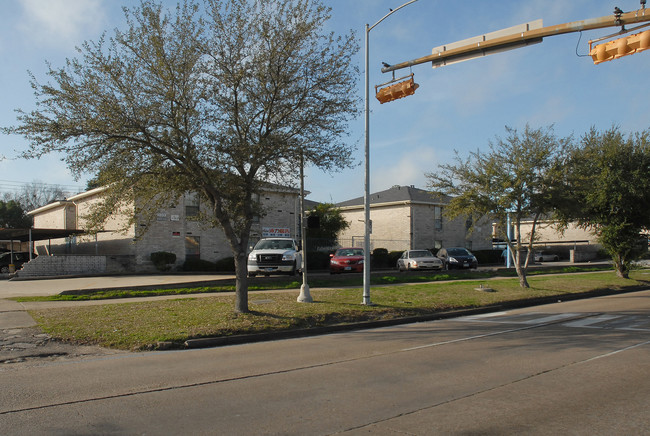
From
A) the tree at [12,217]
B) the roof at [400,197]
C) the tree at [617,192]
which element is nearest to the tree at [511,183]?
the tree at [617,192]

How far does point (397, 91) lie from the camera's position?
439 inches

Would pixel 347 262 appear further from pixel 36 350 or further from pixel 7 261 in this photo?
pixel 7 261

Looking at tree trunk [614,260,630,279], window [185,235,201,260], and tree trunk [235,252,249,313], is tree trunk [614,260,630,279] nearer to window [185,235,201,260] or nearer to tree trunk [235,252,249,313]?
tree trunk [235,252,249,313]

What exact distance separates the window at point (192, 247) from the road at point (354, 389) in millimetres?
22431

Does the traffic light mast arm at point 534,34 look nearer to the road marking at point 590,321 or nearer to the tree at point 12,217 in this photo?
the road marking at point 590,321

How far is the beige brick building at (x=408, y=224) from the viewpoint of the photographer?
41188 mm

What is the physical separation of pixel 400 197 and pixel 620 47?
111 ft

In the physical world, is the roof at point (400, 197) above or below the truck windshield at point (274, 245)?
above

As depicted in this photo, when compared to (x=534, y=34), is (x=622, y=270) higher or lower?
lower

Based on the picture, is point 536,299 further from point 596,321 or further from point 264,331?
A: point 264,331

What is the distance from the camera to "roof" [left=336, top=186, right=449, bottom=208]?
41.6 metres

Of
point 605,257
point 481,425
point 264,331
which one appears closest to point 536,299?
point 264,331

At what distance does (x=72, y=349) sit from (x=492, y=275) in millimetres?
22306

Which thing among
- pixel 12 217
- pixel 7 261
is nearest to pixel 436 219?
pixel 7 261
